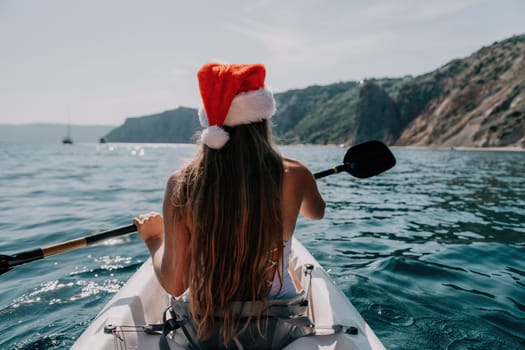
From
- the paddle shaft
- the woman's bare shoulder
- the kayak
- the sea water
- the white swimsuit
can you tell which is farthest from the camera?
the sea water

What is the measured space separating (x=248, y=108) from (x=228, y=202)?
0.43m

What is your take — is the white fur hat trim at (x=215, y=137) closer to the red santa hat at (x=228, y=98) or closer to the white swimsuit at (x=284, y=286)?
the red santa hat at (x=228, y=98)

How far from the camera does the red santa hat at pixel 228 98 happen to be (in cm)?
173

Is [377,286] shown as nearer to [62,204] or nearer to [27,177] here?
[62,204]

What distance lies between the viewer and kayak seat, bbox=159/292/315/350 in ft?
6.28

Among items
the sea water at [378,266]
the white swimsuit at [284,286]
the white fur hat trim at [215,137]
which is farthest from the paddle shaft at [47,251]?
the white fur hat trim at [215,137]

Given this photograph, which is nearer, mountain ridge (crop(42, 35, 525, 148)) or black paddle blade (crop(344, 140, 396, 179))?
black paddle blade (crop(344, 140, 396, 179))

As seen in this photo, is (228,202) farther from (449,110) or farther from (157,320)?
(449,110)

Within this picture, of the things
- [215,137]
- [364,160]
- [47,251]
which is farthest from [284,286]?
[364,160]

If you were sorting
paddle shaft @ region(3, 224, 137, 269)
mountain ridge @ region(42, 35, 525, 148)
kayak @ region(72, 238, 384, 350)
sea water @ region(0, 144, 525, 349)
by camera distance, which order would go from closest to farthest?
kayak @ region(72, 238, 384, 350) < paddle shaft @ region(3, 224, 137, 269) < sea water @ region(0, 144, 525, 349) < mountain ridge @ region(42, 35, 525, 148)

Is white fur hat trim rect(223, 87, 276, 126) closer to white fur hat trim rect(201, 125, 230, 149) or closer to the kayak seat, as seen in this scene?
white fur hat trim rect(201, 125, 230, 149)

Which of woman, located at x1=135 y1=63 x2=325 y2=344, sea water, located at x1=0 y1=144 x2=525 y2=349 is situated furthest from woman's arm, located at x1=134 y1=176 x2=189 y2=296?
sea water, located at x1=0 y1=144 x2=525 y2=349

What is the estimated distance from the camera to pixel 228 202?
176cm

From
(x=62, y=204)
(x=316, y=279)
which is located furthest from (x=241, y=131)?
(x=62, y=204)
